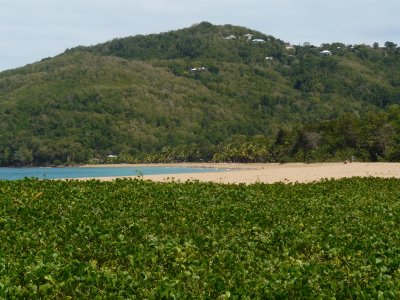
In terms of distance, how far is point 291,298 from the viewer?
10.6 metres

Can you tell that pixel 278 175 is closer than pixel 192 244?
No

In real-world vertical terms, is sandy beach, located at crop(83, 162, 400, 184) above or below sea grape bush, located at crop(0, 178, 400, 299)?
below

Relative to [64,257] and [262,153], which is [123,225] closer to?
[64,257]

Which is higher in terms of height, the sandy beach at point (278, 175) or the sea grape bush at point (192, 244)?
the sea grape bush at point (192, 244)

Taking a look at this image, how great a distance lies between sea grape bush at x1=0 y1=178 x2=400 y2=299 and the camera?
1082cm

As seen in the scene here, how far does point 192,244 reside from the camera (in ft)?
A: 51.7

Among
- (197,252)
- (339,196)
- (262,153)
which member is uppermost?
(197,252)

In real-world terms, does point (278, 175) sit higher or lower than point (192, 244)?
lower

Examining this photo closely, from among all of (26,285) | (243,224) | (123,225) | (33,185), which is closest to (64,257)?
(26,285)

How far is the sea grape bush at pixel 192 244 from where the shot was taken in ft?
35.5

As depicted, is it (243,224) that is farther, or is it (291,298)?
(243,224)

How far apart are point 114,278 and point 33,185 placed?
20.3 meters

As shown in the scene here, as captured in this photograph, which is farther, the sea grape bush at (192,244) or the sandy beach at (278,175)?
the sandy beach at (278,175)

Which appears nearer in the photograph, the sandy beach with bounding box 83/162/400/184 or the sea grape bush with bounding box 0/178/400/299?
the sea grape bush with bounding box 0/178/400/299
